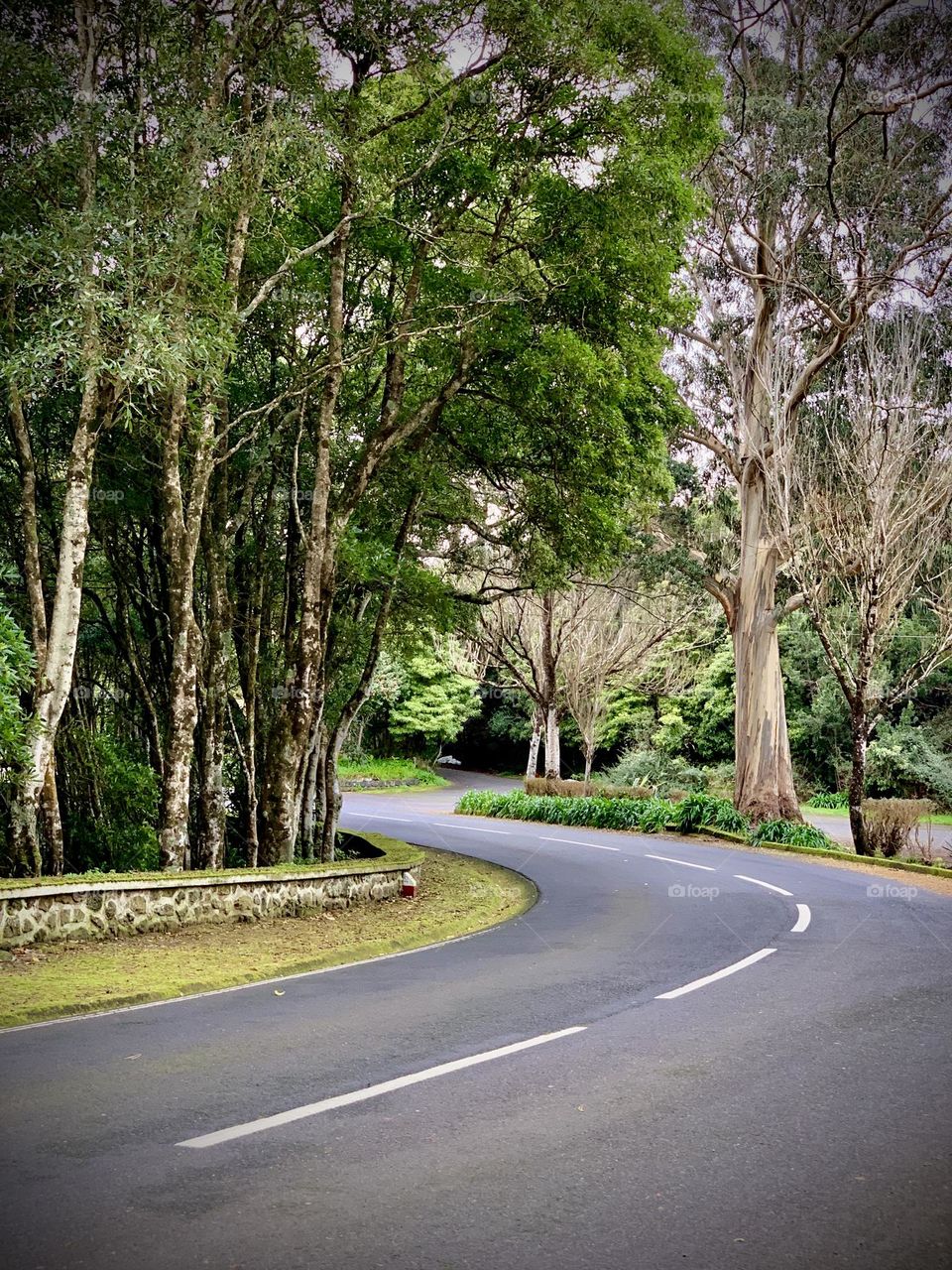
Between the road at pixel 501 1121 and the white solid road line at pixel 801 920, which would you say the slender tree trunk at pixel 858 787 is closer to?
the white solid road line at pixel 801 920

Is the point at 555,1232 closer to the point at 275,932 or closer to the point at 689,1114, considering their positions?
the point at 689,1114

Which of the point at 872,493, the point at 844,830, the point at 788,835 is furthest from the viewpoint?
the point at 844,830

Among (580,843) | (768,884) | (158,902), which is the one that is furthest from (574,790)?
(158,902)

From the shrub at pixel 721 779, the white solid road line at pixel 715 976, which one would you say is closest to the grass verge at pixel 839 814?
the shrub at pixel 721 779

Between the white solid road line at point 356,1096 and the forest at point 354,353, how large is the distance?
19.0 ft

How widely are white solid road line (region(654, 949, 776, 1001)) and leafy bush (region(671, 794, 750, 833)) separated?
16075mm

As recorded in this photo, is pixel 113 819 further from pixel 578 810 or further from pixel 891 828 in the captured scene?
pixel 578 810

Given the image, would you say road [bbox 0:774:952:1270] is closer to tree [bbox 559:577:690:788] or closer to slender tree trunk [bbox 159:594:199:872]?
slender tree trunk [bbox 159:594:199:872]

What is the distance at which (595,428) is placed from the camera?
15.4 meters

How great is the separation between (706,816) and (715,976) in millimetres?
18038

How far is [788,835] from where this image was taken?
2470 cm

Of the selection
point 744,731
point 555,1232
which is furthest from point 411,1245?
point 744,731

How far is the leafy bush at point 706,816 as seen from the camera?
26703mm

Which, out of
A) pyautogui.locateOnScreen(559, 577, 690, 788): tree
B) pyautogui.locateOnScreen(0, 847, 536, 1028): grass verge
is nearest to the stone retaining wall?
pyautogui.locateOnScreen(0, 847, 536, 1028): grass verge
